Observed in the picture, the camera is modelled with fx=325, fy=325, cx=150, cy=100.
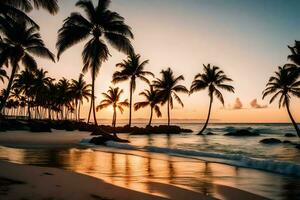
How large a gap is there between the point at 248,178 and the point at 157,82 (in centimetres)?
4624

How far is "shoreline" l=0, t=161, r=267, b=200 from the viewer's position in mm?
6289

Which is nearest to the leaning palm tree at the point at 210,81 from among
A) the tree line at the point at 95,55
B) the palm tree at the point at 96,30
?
the tree line at the point at 95,55

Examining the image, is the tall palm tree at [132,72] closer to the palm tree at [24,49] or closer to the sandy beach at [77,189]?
the palm tree at [24,49]

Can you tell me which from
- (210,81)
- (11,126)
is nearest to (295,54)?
(210,81)

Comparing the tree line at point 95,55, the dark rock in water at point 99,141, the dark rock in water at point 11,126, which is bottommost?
the dark rock in water at point 99,141

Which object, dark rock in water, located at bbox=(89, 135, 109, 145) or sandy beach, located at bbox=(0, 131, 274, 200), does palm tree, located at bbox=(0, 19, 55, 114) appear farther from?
sandy beach, located at bbox=(0, 131, 274, 200)

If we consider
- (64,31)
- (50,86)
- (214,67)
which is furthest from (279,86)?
(50,86)

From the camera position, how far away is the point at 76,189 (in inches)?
274

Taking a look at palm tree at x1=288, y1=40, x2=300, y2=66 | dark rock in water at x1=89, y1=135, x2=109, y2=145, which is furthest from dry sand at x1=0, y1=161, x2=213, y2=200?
palm tree at x1=288, y1=40, x2=300, y2=66

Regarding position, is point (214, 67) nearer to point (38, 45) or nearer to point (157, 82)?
point (157, 82)

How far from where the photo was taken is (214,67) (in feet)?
160

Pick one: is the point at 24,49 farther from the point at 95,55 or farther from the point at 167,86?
the point at 167,86

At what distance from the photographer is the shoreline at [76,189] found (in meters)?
6.29

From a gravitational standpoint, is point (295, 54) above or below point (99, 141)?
above
